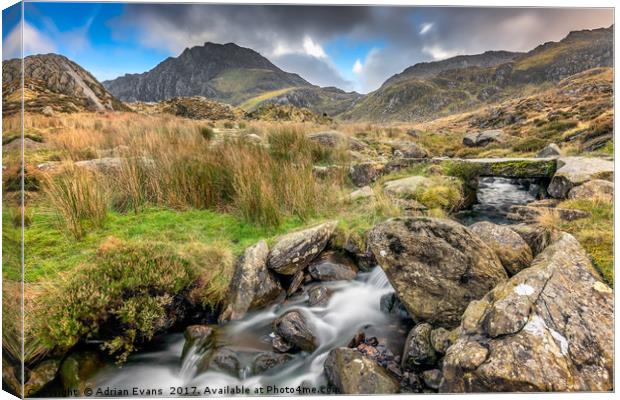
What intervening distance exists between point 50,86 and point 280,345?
571 centimetres

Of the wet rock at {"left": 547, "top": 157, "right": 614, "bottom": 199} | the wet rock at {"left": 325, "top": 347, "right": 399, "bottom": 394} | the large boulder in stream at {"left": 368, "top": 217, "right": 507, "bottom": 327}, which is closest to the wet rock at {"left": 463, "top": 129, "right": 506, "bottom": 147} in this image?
the wet rock at {"left": 547, "top": 157, "right": 614, "bottom": 199}

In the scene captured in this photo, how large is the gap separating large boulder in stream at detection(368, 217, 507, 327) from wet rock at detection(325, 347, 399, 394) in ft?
2.05

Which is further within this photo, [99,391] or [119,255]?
A: [119,255]

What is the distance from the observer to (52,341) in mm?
2439

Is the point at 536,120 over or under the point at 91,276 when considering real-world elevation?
over

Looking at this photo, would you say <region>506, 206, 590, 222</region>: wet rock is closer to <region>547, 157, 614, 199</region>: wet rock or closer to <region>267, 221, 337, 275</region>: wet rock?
<region>547, 157, 614, 199</region>: wet rock

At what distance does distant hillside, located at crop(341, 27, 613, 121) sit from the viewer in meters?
3.27

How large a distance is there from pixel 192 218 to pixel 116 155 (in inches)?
71.7

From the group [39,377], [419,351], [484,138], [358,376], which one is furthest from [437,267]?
[484,138]

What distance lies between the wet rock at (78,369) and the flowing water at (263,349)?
8cm

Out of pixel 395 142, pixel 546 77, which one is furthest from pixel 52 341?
pixel 395 142

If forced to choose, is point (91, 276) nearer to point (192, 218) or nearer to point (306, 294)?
point (192, 218)

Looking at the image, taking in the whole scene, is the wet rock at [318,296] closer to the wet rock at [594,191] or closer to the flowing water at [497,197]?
the flowing water at [497,197]

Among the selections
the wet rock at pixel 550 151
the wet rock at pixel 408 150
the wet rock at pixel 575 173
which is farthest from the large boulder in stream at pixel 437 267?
the wet rock at pixel 408 150
